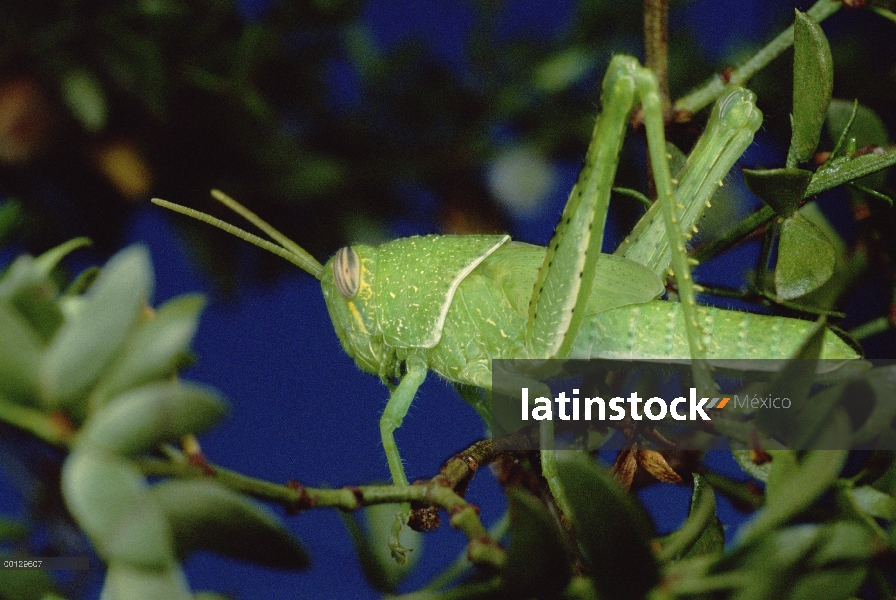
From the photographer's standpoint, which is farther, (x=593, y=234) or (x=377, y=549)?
(x=593, y=234)

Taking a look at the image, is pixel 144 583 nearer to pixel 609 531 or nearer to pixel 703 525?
pixel 609 531

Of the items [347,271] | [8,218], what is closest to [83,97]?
[347,271]

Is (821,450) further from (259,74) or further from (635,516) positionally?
(259,74)

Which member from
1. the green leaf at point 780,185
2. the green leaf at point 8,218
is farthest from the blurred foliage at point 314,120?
the green leaf at point 8,218

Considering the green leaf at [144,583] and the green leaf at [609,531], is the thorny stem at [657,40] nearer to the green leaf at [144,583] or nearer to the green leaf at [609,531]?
the green leaf at [609,531]

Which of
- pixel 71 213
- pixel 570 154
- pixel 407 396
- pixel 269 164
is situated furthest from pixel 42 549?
pixel 570 154
